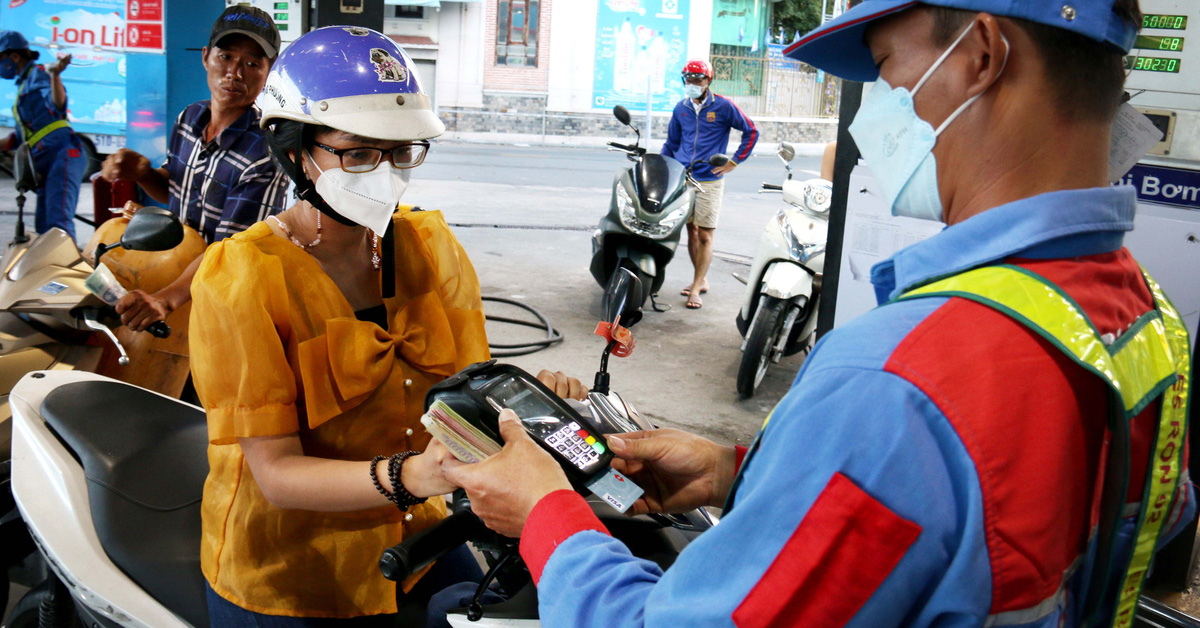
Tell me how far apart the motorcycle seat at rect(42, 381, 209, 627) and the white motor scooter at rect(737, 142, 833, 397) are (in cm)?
361

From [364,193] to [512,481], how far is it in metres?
0.82

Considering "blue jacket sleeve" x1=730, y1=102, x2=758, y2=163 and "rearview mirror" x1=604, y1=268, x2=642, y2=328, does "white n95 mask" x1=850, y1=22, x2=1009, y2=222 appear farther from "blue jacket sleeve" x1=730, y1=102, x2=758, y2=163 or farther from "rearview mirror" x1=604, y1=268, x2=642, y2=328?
"blue jacket sleeve" x1=730, y1=102, x2=758, y2=163

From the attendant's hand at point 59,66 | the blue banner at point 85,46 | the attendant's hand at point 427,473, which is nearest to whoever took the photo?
the attendant's hand at point 427,473

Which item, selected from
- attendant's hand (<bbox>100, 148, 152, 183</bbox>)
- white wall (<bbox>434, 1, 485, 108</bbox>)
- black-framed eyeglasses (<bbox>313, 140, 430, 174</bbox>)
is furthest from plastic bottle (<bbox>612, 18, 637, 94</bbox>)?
black-framed eyeglasses (<bbox>313, 140, 430, 174</bbox>)

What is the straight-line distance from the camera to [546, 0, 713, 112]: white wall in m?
27.0

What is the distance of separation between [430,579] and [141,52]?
684cm

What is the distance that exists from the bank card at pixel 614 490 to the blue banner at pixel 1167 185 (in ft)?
8.06

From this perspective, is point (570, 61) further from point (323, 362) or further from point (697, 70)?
point (323, 362)

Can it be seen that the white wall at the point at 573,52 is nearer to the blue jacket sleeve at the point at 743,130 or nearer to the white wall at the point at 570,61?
the white wall at the point at 570,61

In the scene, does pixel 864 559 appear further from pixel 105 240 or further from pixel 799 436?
pixel 105 240

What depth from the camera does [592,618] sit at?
3.14 ft

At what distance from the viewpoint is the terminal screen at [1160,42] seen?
2990 millimetres

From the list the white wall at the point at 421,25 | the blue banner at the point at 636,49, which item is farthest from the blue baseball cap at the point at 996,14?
the white wall at the point at 421,25

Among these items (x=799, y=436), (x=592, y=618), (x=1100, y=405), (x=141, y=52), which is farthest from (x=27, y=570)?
(x=141, y=52)
